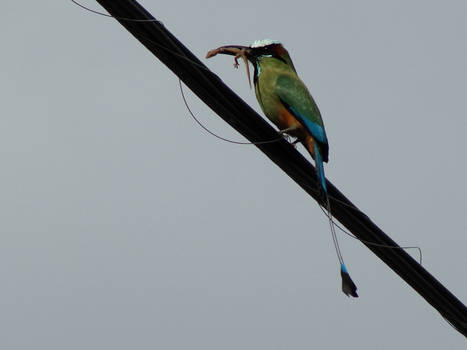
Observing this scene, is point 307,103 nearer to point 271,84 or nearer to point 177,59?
point 271,84

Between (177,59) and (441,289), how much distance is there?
2.28m

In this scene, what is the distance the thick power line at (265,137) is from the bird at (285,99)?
0.83 m

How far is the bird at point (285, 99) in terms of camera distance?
22.1ft

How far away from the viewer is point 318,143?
6.75 m

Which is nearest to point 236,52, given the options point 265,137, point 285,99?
point 285,99

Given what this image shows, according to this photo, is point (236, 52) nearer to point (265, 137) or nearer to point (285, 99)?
point (285, 99)

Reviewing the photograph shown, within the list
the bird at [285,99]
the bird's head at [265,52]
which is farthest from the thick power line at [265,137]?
the bird's head at [265,52]

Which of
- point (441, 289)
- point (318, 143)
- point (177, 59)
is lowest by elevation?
point (441, 289)

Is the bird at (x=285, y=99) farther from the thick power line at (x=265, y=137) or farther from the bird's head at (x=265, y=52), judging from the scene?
the thick power line at (x=265, y=137)

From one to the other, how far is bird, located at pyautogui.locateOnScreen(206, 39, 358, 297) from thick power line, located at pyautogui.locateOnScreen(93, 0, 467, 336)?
0.83m

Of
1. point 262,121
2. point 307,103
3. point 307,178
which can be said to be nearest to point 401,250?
point 307,178

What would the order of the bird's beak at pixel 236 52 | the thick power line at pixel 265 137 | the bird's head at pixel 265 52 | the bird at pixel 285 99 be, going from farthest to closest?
the bird's head at pixel 265 52 < the bird at pixel 285 99 < the bird's beak at pixel 236 52 < the thick power line at pixel 265 137

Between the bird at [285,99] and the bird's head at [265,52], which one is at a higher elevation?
the bird's head at [265,52]

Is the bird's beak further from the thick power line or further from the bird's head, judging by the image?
the thick power line
